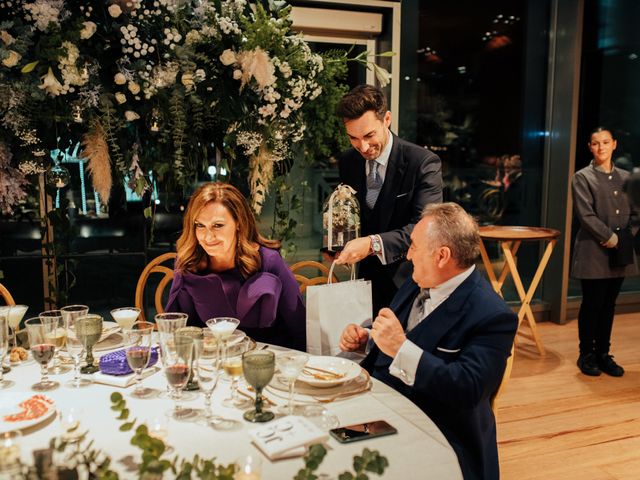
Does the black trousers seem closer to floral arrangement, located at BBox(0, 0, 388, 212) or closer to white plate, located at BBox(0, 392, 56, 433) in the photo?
floral arrangement, located at BBox(0, 0, 388, 212)

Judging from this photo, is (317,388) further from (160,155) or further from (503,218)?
(503,218)

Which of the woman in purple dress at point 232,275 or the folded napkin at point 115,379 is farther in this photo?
the woman in purple dress at point 232,275

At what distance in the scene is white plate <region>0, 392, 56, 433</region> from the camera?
1420mm

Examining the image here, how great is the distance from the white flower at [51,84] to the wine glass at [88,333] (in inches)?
51.3

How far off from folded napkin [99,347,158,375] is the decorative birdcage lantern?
2.89 feet

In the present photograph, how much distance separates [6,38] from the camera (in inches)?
103

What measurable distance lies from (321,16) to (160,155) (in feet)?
6.00

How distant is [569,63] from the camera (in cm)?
525

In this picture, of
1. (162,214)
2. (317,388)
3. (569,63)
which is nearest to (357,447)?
(317,388)

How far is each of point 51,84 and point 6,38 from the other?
25 centimetres

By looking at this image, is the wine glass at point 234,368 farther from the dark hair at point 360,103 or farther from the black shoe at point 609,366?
the black shoe at point 609,366

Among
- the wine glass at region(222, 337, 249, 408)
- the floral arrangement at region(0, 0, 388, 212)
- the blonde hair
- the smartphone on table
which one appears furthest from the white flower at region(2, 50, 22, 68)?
the smartphone on table

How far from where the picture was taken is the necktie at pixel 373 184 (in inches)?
114

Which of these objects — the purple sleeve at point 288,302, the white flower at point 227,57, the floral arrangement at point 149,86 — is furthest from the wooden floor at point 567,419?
the white flower at point 227,57
